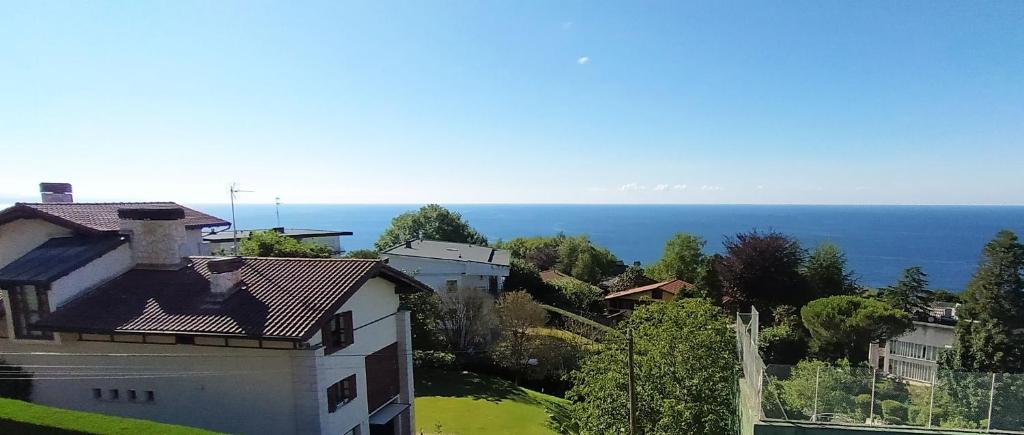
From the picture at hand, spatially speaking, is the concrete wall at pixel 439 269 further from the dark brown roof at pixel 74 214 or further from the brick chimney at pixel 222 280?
the brick chimney at pixel 222 280

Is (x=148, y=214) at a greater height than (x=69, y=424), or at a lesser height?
greater

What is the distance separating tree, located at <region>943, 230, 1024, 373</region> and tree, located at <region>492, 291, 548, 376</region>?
17996 millimetres

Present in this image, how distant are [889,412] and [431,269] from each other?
91.3ft

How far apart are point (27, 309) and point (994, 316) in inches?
1271

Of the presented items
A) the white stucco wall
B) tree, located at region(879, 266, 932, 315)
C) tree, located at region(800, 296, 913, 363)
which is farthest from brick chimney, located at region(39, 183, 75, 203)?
tree, located at region(879, 266, 932, 315)

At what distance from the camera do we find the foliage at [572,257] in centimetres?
6100

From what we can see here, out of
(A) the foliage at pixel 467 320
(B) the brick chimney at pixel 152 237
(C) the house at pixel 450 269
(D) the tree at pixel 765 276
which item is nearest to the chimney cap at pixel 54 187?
(B) the brick chimney at pixel 152 237

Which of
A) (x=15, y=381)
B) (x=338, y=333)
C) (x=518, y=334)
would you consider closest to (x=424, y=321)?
(x=518, y=334)

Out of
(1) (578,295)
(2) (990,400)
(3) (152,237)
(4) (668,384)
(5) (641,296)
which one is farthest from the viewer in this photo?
(1) (578,295)

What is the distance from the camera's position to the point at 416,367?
24953 mm

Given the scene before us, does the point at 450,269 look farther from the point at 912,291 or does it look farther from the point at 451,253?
the point at 912,291

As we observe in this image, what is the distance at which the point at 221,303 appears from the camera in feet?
37.1

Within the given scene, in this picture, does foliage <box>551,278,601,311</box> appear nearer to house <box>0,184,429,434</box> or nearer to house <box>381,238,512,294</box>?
house <box>381,238,512,294</box>

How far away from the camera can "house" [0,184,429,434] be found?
10.7m
